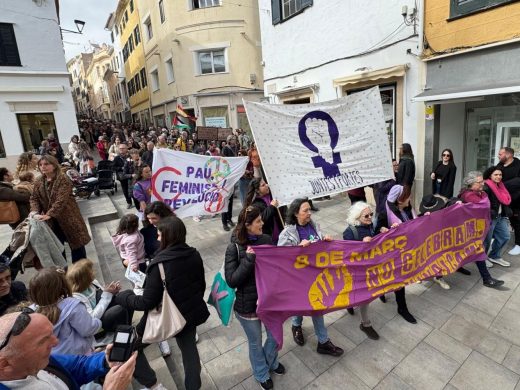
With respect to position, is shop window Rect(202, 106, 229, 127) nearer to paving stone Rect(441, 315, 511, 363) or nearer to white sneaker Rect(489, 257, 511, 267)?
white sneaker Rect(489, 257, 511, 267)

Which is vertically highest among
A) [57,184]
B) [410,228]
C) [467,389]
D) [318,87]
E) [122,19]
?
[122,19]

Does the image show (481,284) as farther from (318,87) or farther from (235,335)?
(318,87)

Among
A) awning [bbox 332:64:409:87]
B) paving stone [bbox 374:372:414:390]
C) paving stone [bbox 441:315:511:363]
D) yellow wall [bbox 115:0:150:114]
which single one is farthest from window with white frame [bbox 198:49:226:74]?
paving stone [bbox 374:372:414:390]

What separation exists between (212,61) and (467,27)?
49.0 ft

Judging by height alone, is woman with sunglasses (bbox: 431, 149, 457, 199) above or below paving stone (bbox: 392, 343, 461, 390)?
above

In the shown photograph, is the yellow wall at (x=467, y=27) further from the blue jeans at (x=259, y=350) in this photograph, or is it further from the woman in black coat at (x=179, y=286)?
the woman in black coat at (x=179, y=286)

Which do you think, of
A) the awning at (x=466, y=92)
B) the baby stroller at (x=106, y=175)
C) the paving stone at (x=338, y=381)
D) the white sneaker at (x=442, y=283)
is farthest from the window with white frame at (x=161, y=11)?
the paving stone at (x=338, y=381)

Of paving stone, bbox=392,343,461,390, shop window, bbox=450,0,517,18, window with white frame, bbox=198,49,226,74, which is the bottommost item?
paving stone, bbox=392,343,461,390

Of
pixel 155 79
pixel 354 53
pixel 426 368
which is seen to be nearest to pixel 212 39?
pixel 155 79

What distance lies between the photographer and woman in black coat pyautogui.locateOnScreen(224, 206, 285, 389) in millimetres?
2547

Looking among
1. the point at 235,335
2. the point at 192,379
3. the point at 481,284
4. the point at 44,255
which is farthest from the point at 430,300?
the point at 44,255

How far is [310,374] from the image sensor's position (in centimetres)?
300

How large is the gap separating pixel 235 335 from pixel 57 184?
10.2 ft

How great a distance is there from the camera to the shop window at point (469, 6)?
5602 mm
